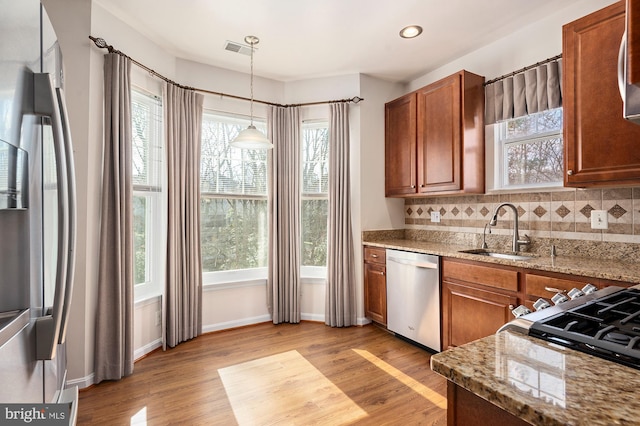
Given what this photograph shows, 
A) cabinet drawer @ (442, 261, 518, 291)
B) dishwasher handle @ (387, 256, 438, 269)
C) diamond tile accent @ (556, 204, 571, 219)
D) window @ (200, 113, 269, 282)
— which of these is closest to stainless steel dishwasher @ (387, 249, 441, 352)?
dishwasher handle @ (387, 256, 438, 269)

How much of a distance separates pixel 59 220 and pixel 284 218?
8.77ft

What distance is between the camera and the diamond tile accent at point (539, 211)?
2.61m

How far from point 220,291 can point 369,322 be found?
5.57 ft

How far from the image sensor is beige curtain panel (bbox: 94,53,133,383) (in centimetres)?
241

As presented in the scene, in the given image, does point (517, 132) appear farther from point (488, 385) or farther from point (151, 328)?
point (151, 328)

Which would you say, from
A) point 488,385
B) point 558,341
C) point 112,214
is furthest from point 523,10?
point 112,214

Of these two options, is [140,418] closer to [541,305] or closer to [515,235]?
[541,305]

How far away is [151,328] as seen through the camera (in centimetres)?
296

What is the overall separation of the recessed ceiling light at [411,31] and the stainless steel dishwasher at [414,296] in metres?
1.96

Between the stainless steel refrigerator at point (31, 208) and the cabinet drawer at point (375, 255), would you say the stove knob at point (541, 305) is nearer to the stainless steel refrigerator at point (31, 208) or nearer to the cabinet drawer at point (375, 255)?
the stainless steel refrigerator at point (31, 208)

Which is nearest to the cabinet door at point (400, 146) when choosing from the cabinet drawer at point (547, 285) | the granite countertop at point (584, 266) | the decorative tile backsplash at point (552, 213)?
the decorative tile backsplash at point (552, 213)

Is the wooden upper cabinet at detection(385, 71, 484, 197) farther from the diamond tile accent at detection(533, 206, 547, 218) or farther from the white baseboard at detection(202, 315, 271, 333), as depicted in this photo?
the white baseboard at detection(202, 315, 271, 333)

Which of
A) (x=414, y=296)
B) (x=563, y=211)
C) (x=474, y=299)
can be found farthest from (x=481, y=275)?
(x=563, y=211)

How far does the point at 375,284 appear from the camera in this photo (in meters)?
3.47
